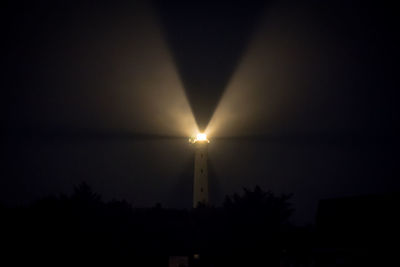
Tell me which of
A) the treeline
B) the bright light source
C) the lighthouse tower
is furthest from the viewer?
the bright light source

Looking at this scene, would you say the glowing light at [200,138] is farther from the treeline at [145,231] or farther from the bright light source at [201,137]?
the treeline at [145,231]

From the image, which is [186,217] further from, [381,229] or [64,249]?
[381,229]

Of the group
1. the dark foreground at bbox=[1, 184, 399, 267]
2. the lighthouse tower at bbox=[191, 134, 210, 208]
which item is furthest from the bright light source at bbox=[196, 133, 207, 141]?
the dark foreground at bbox=[1, 184, 399, 267]

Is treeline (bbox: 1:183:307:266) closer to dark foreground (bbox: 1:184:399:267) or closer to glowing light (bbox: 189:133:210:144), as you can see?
dark foreground (bbox: 1:184:399:267)

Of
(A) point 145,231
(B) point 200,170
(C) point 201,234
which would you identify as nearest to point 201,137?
(B) point 200,170

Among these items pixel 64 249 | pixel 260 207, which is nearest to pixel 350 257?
pixel 260 207

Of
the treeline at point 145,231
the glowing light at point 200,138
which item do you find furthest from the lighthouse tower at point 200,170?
the treeline at point 145,231

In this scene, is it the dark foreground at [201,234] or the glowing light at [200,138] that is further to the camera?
the glowing light at [200,138]

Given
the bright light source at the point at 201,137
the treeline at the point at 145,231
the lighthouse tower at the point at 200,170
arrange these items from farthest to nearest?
the bright light source at the point at 201,137, the lighthouse tower at the point at 200,170, the treeline at the point at 145,231
